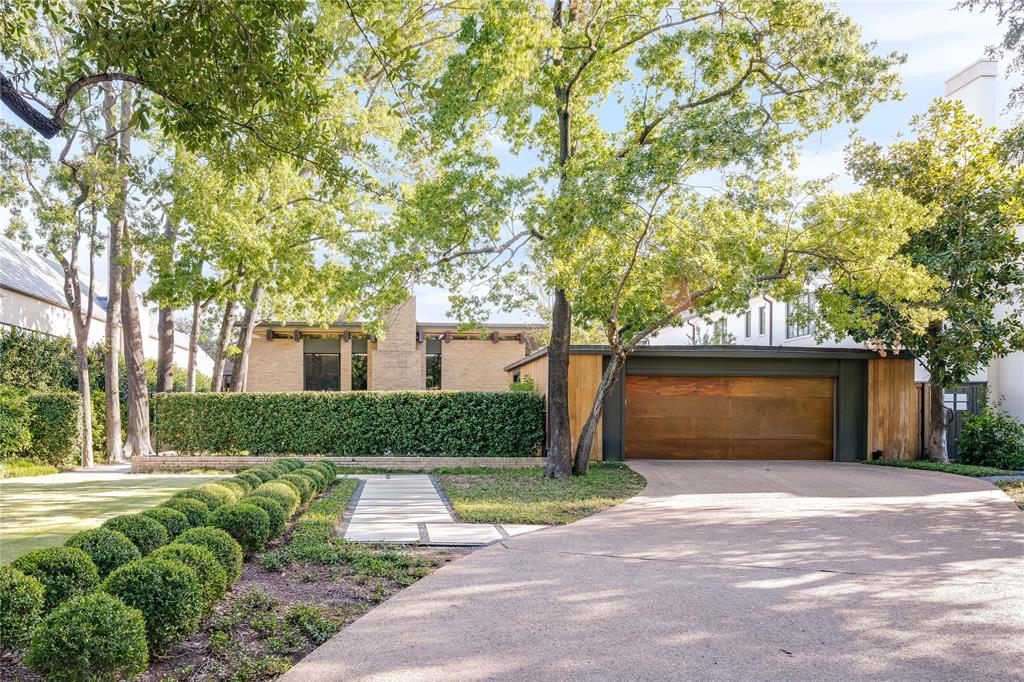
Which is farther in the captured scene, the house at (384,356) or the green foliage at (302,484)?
the house at (384,356)

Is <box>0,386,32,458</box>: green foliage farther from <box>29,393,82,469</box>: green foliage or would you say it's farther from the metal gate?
the metal gate

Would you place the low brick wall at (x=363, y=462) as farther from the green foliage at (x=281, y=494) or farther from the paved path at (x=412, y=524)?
the green foliage at (x=281, y=494)

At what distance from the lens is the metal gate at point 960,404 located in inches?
723

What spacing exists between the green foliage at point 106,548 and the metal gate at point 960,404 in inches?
721

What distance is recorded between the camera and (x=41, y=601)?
14.1 feet

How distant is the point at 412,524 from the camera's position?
28.1 feet

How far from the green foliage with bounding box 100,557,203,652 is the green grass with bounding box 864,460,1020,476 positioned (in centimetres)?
1477

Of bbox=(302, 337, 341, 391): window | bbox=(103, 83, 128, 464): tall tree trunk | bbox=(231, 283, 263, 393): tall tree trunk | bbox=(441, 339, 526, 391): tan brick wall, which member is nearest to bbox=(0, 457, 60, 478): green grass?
bbox=(103, 83, 128, 464): tall tree trunk

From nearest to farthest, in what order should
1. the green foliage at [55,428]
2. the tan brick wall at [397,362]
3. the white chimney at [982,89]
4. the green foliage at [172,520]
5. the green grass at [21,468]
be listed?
the green foliage at [172,520], the green grass at [21,468], the green foliage at [55,428], the white chimney at [982,89], the tan brick wall at [397,362]

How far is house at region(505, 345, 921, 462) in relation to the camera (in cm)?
1764

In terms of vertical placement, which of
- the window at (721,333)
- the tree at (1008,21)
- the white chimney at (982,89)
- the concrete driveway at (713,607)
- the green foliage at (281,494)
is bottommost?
the concrete driveway at (713,607)

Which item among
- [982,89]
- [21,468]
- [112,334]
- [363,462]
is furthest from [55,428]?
[982,89]

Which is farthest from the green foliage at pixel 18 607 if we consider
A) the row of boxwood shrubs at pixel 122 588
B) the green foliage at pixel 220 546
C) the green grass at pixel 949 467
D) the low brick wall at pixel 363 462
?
the green grass at pixel 949 467

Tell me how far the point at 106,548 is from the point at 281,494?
2886 millimetres
